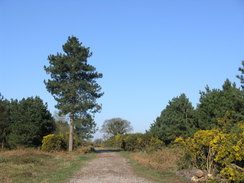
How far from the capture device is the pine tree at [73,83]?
2498 cm

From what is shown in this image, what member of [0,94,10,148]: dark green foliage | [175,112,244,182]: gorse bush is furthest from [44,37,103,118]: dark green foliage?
[175,112,244,182]: gorse bush

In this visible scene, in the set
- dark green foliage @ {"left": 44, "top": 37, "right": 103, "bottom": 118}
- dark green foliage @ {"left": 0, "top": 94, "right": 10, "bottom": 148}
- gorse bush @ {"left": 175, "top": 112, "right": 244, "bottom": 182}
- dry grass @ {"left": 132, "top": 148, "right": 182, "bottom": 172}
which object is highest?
dark green foliage @ {"left": 44, "top": 37, "right": 103, "bottom": 118}

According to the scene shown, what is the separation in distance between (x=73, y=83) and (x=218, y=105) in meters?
14.2

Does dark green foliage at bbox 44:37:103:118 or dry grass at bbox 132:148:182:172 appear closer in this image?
dry grass at bbox 132:148:182:172

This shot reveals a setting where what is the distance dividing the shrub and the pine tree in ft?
3.81

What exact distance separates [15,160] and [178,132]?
14.6 metres

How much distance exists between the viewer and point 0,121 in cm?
2409

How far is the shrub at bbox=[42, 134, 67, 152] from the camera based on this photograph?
23.7 metres

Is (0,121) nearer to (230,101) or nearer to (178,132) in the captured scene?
(178,132)

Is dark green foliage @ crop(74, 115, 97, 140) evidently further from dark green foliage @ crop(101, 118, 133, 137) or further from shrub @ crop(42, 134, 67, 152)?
dark green foliage @ crop(101, 118, 133, 137)

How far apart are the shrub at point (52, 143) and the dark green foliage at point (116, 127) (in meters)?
39.6

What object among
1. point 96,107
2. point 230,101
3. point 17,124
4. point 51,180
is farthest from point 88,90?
point 51,180

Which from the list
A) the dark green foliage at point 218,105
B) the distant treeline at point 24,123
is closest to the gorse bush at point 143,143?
the dark green foliage at point 218,105

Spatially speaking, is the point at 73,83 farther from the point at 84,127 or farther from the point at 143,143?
the point at 143,143
